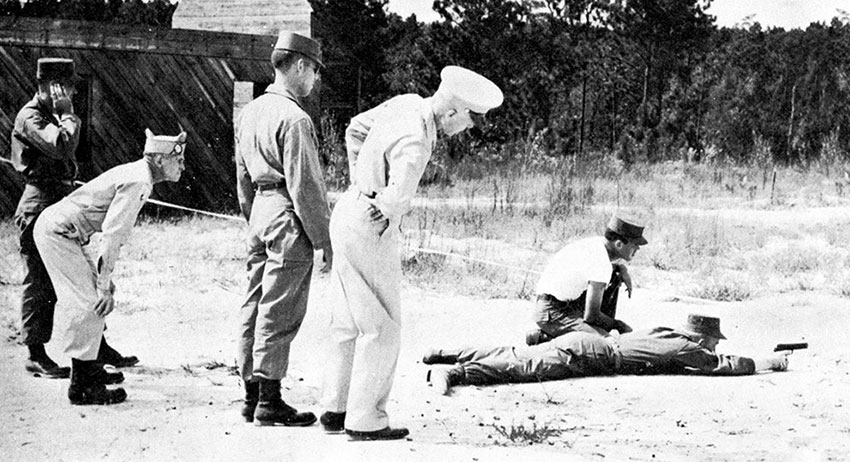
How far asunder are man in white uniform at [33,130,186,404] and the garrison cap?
1530mm

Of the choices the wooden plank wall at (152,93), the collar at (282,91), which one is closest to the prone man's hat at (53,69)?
the collar at (282,91)

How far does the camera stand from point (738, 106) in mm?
21031

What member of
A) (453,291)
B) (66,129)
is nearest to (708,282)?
(453,291)

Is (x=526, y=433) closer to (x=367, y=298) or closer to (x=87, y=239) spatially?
(x=367, y=298)

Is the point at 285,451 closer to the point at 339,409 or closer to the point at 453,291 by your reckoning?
the point at 339,409

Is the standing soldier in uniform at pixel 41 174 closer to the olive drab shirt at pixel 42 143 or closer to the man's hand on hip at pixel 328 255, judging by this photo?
the olive drab shirt at pixel 42 143

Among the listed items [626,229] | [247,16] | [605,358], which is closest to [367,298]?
[605,358]

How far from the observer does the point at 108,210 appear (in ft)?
17.0

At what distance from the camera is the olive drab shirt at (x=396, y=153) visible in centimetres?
428

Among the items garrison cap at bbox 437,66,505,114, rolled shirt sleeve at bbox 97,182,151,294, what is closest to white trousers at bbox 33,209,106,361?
rolled shirt sleeve at bbox 97,182,151,294

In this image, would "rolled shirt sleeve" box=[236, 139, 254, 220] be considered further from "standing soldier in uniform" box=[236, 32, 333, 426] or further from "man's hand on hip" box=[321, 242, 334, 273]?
"man's hand on hip" box=[321, 242, 334, 273]

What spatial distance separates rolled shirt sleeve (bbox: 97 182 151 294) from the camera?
16.3 ft

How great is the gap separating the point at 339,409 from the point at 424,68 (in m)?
18.0

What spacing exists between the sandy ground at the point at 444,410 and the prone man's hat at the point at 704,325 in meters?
0.33
